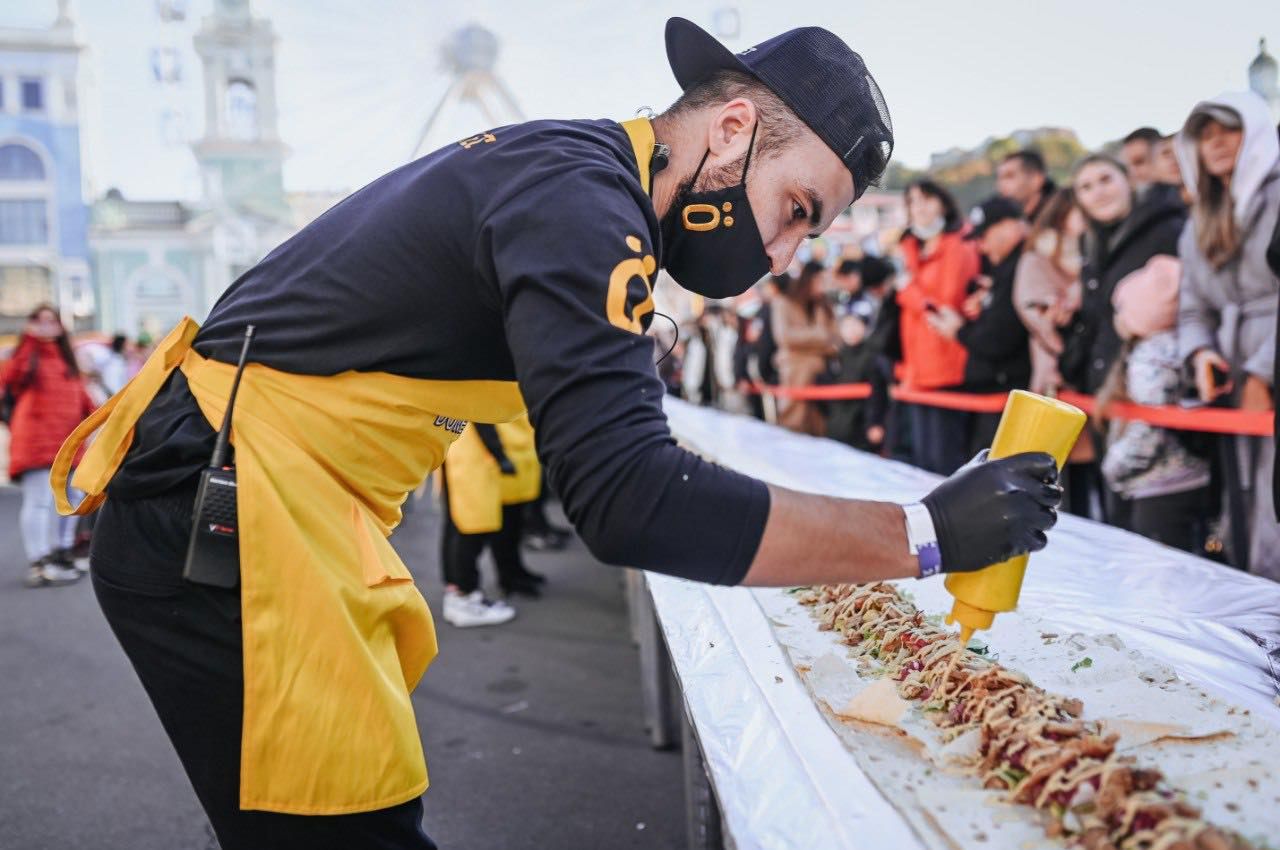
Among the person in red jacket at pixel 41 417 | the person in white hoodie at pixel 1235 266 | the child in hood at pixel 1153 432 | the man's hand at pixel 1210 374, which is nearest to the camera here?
the person in white hoodie at pixel 1235 266

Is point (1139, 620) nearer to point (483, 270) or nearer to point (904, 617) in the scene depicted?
point (904, 617)

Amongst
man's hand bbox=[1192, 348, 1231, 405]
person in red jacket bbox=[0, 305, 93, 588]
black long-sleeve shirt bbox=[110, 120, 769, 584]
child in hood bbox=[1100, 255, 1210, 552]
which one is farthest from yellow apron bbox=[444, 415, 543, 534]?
black long-sleeve shirt bbox=[110, 120, 769, 584]

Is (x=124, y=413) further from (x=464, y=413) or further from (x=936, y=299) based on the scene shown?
(x=936, y=299)

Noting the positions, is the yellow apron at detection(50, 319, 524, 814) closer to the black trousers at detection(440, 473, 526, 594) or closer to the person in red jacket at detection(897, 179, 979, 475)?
the black trousers at detection(440, 473, 526, 594)

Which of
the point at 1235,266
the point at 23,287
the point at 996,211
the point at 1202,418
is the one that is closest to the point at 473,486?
the point at 996,211

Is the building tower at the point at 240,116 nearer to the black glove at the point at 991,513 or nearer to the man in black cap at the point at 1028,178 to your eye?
the man in black cap at the point at 1028,178

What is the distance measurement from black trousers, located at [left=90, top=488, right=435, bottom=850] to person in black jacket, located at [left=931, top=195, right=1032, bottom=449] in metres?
3.90

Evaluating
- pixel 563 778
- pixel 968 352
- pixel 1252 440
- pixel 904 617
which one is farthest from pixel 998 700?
pixel 968 352

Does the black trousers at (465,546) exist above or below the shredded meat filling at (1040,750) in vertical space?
below

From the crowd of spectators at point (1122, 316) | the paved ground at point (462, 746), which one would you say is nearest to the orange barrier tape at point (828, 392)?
the crowd of spectators at point (1122, 316)

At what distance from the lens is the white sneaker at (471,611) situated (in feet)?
16.4

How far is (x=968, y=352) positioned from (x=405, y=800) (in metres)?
4.30

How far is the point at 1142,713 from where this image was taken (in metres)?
1.31

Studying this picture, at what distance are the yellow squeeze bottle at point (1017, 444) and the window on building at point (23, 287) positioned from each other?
32377 mm
